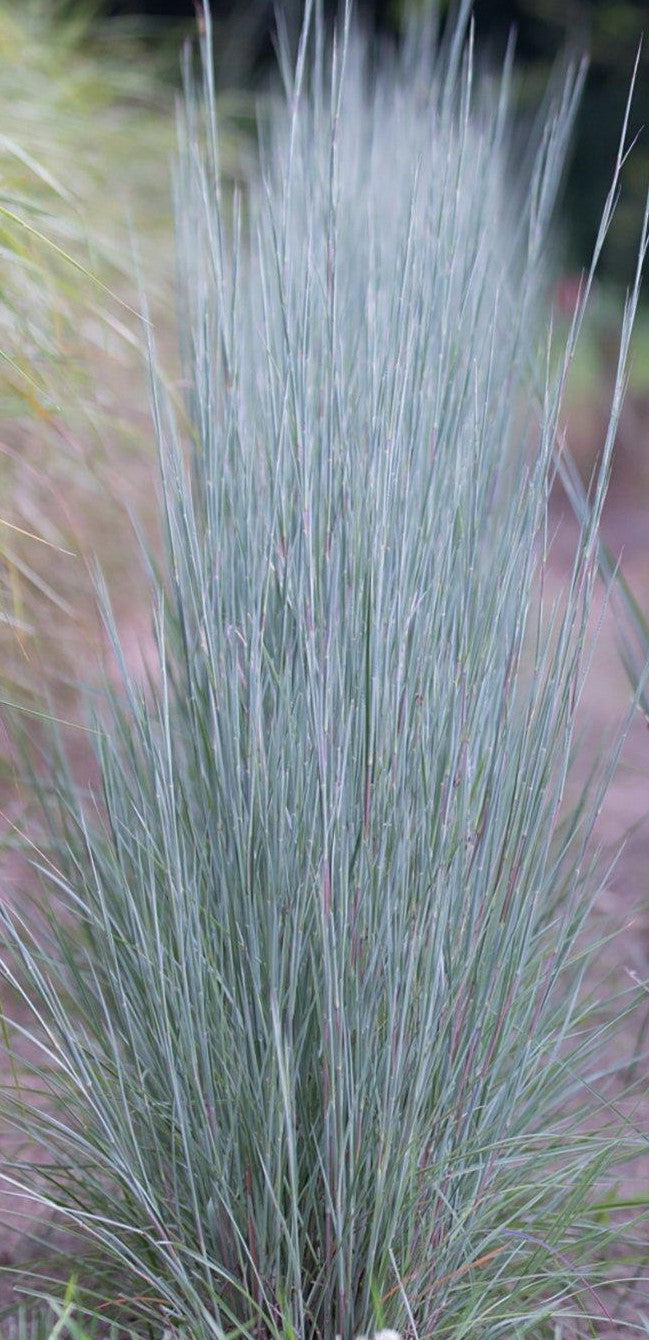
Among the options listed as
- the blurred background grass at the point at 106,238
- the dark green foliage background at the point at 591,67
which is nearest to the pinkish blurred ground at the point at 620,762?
the blurred background grass at the point at 106,238

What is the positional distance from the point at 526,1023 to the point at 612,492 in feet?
9.79

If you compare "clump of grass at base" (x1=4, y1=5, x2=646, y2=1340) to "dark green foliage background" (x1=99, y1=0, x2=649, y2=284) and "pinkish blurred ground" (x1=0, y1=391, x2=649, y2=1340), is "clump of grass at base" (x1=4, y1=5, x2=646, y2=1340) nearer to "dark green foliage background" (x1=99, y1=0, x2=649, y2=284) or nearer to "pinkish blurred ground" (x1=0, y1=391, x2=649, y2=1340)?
"pinkish blurred ground" (x1=0, y1=391, x2=649, y2=1340)

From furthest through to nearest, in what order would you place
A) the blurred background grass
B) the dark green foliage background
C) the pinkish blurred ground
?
the dark green foliage background
the blurred background grass
the pinkish blurred ground

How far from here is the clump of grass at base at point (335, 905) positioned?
90 cm

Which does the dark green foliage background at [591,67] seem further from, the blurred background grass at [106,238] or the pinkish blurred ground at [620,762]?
the pinkish blurred ground at [620,762]

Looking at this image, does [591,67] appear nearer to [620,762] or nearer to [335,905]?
[620,762]

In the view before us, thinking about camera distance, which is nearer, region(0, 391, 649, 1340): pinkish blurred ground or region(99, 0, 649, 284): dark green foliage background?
region(0, 391, 649, 1340): pinkish blurred ground

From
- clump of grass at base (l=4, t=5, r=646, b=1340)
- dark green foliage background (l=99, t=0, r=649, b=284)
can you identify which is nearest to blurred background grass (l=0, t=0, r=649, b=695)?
dark green foliage background (l=99, t=0, r=649, b=284)

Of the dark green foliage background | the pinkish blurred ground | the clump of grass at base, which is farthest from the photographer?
the dark green foliage background

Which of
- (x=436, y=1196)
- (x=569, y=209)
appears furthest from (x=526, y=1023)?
(x=569, y=209)

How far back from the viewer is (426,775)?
3.04ft

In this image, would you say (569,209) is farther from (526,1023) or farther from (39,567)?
(526,1023)

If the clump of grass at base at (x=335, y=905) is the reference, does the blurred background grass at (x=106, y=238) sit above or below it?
above

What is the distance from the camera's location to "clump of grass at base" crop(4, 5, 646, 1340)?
2.94ft
